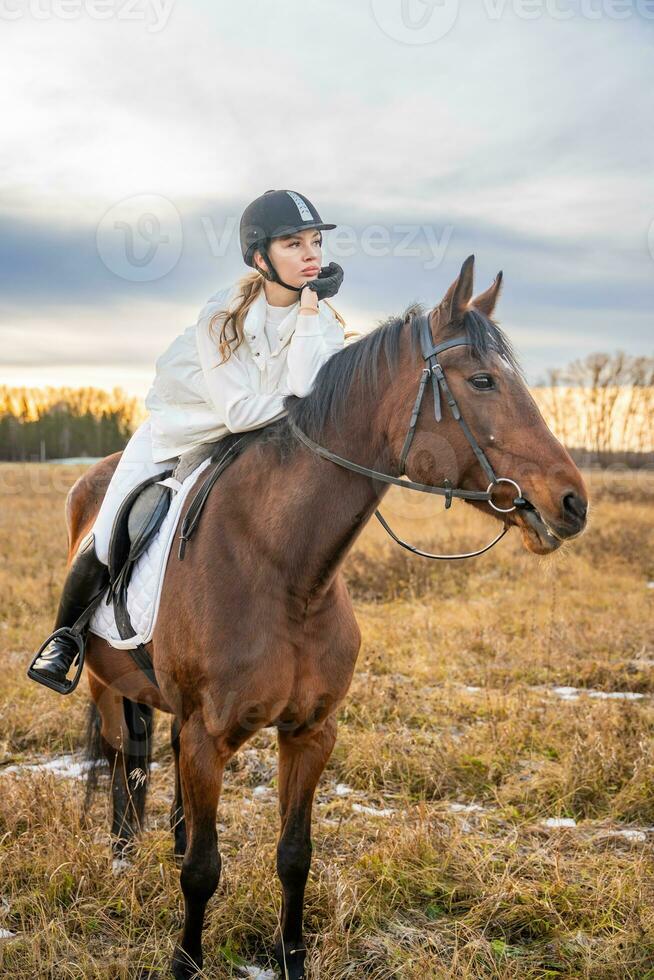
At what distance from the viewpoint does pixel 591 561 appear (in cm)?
1191

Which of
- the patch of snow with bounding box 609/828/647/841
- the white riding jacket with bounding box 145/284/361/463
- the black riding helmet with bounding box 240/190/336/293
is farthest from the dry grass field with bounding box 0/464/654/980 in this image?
the black riding helmet with bounding box 240/190/336/293

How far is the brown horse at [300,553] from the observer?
2.58 metres

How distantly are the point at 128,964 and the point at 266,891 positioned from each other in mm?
694

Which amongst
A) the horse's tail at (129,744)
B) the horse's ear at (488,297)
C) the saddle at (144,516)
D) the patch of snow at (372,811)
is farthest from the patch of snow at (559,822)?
the horse's ear at (488,297)

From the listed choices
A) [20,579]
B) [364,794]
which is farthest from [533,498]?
[20,579]

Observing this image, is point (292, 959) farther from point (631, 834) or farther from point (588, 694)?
point (588, 694)

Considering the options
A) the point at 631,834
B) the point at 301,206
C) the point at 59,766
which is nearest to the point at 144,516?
the point at 301,206

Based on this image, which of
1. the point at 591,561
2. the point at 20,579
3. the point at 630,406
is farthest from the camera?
the point at 630,406

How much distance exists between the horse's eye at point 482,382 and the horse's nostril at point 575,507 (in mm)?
467

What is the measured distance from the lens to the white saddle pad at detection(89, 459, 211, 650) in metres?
3.23

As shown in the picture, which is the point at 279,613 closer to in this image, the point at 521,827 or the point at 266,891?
the point at 266,891

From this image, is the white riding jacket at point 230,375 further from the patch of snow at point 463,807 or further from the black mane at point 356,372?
the patch of snow at point 463,807

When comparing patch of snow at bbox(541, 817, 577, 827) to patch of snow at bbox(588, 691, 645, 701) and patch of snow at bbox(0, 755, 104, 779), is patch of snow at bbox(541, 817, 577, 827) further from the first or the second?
patch of snow at bbox(0, 755, 104, 779)

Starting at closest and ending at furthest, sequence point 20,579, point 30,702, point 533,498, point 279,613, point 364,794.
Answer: point 533,498
point 279,613
point 364,794
point 30,702
point 20,579
